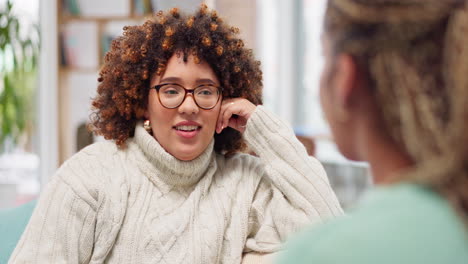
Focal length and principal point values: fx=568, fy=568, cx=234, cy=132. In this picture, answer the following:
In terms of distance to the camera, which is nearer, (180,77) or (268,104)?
(180,77)

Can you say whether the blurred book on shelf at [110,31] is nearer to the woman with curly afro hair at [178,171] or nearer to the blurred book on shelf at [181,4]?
the blurred book on shelf at [181,4]

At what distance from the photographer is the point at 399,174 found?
710mm

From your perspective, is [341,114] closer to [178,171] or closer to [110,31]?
[178,171]

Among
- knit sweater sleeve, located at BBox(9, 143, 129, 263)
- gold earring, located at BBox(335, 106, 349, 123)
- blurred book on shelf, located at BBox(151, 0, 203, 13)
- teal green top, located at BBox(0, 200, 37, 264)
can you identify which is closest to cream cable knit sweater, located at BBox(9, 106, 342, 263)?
knit sweater sleeve, located at BBox(9, 143, 129, 263)

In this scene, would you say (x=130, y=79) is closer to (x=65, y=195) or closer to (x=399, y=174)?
(x=65, y=195)

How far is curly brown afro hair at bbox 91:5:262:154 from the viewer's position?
65.3 inches

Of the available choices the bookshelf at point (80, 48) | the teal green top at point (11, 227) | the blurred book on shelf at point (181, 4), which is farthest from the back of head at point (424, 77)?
the bookshelf at point (80, 48)

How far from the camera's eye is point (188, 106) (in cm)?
164

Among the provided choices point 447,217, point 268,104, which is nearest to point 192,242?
point 447,217

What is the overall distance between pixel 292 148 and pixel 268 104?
133 inches

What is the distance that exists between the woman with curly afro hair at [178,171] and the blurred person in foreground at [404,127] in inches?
37.1

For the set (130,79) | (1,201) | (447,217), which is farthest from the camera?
(1,201)

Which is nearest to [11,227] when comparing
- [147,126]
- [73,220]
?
[73,220]

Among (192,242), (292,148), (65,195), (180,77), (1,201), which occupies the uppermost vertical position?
(180,77)
